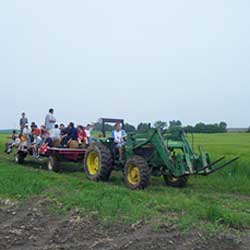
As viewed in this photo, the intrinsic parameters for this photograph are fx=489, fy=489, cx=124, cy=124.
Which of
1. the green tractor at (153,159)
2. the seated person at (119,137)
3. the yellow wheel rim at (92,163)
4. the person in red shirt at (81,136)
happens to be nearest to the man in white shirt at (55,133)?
the person in red shirt at (81,136)

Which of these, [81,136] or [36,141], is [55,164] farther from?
[36,141]

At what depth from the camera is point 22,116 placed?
879 inches

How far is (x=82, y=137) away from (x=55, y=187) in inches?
227

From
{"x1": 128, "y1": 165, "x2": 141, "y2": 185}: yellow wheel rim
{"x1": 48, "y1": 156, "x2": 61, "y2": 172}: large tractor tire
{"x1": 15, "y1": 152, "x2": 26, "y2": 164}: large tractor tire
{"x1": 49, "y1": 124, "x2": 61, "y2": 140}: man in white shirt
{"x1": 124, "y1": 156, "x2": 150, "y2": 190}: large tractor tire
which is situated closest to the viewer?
{"x1": 124, "y1": 156, "x2": 150, "y2": 190}: large tractor tire

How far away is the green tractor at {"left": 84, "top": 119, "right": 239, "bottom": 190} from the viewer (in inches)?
480

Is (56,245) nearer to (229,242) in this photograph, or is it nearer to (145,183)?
(229,242)

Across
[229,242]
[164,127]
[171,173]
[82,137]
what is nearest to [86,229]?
[229,242]

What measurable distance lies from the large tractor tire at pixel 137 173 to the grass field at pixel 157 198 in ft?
0.96

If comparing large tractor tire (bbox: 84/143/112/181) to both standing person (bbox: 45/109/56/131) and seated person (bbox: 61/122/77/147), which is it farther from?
standing person (bbox: 45/109/56/131)

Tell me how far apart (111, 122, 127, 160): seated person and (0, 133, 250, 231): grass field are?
1.03 m

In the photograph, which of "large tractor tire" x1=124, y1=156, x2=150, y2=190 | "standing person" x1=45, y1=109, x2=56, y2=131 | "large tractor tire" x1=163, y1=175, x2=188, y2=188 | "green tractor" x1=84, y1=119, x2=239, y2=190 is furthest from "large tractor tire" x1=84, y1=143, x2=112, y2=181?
Result: "standing person" x1=45, y1=109, x2=56, y2=131

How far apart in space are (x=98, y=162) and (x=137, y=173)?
2.01m

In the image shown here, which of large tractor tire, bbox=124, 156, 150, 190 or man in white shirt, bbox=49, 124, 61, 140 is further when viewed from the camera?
man in white shirt, bbox=49, 124, 61, 140

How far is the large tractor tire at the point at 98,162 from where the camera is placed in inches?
545
